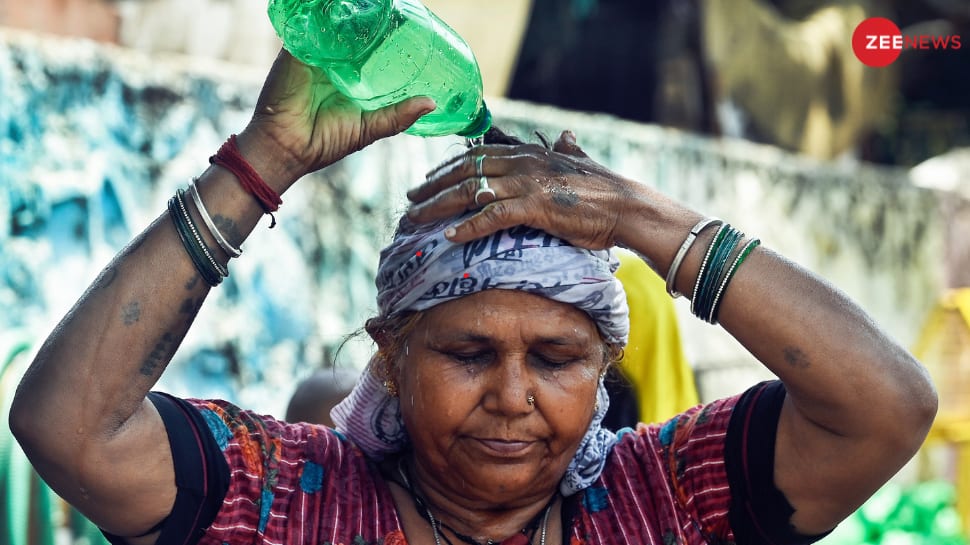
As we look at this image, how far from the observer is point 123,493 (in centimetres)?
177

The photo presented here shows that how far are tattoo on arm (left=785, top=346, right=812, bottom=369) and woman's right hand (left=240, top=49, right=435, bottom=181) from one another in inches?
31.7

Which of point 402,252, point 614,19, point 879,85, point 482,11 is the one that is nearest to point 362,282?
point 482,11

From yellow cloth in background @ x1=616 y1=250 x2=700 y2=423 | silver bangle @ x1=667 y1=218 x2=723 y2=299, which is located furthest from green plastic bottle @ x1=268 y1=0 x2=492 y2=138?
yellow cloth in background @ x1=616 y1=250 x2=700 y2=423

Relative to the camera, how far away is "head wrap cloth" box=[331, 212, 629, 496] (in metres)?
1.92

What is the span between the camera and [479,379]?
6.36ft

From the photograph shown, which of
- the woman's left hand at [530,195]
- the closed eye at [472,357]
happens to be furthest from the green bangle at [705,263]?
the closed eye at [472,357]

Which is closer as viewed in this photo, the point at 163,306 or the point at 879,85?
the point at 163,306

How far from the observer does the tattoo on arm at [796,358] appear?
1872mm

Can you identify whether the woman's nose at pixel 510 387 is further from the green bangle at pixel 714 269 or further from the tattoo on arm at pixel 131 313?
the tattoo on arm at pixel 131 313

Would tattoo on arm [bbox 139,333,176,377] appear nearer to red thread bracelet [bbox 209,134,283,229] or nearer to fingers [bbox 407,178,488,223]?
red thread bracelet [bbox 209,134,283,229]

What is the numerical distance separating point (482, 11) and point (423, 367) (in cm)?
429

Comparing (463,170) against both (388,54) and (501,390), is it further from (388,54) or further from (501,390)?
(501,390)

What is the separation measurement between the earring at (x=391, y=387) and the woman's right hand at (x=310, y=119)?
0.50m

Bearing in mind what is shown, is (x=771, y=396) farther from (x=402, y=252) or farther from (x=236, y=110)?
(x=236, y=110)
